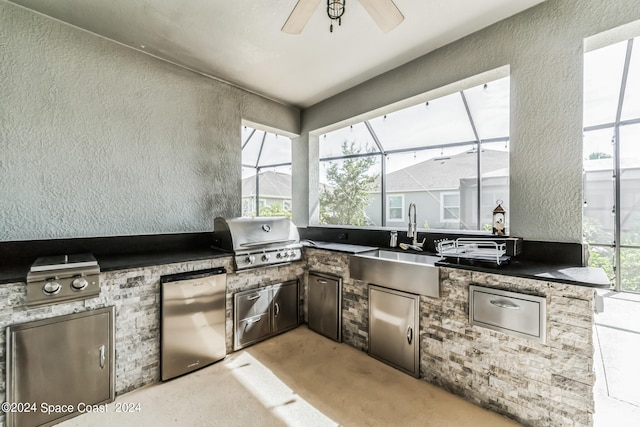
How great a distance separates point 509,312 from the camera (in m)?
1.73

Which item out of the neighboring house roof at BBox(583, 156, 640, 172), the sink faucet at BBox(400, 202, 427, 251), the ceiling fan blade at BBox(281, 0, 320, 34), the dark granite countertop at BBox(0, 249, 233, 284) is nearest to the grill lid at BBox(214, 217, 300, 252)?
the dark granite countertop at BBox(0, 249, 233, 284)

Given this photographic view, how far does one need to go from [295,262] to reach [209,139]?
5.97 feet

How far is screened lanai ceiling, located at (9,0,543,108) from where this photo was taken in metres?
2.07

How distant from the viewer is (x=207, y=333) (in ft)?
7.86

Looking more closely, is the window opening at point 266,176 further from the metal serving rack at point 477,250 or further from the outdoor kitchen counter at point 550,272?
the outdoor kitchen counter at point 550,272

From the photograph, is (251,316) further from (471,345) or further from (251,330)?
(471,345)

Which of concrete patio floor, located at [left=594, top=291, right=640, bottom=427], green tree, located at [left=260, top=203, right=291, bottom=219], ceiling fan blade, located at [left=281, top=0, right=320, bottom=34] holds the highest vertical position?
ceiling fan blade, located at [left=281, top=0, right=320, bottom=34]

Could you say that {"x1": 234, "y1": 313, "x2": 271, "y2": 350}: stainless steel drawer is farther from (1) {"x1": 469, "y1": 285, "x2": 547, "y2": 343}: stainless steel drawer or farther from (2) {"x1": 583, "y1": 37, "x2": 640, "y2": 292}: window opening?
(2) {"x1": 583, "y1": 37, "x2": 640, "y2": 292}: window opening

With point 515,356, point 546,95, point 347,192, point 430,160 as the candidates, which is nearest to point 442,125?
point 430,160

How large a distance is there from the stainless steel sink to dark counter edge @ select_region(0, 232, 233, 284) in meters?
1.30

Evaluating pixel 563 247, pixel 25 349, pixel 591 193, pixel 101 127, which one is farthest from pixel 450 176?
pixel 25 349

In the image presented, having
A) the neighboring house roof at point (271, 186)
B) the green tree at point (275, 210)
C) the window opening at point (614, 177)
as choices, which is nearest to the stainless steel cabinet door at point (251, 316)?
the neighboring house roof at point (271, 186)

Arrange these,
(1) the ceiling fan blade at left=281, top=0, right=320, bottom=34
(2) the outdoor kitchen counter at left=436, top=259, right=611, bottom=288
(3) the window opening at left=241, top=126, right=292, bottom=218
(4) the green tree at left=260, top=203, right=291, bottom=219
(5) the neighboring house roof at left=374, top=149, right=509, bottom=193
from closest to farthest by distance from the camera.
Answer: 1. (2) the outdoor kitchen counter at left=436, top=259, right=611, bottom=288
2. (1) the ceiling fan blade at left=281, top=0, right=320, bottom=34
3. (5) the neighboring house roof at left=374, top=149, right=509, bottom=193
4. (3) the window opening at left=241, top=126, right=292, bottom=218
5. (4) the green tree at left=260, top=203, right=291, bottom=219

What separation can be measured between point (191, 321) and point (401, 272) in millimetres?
1883
